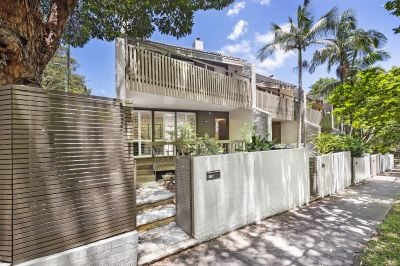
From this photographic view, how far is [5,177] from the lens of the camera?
3238 millimetres

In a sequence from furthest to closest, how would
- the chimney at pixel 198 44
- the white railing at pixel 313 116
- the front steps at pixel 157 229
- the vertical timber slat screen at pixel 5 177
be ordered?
the white railing at pixel 313 116
the chimney at pixel 198 44
the front steps at pixel 157 229
the vertical timber slat screen at pixel 5 177

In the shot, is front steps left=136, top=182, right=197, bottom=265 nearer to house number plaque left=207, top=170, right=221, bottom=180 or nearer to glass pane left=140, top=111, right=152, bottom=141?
house number plaque left=207, top=170, right=221, bottom=180

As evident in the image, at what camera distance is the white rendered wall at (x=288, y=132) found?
71.1 ft

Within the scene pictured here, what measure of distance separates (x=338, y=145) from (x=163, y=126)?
976 cm

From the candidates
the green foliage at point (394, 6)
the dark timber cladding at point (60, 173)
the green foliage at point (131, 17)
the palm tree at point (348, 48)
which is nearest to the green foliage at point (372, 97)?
the green foliage at point (394, 6)

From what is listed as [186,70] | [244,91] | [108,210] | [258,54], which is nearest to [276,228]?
[108,210]

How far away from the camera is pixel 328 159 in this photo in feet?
39.0

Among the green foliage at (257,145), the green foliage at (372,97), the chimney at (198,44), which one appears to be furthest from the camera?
the chimney at (198,44)

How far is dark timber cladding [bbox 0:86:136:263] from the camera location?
10.7 ft

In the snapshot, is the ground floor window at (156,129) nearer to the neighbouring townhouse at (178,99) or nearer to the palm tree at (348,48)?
the neighbouring townhouse at (178,99)

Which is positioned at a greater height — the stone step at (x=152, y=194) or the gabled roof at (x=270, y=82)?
the gabled roof at (x=270, y=82)

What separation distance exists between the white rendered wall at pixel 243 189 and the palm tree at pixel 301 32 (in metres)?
8.59

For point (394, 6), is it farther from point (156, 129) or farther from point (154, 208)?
point (156, 129)

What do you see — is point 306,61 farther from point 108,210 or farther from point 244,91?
point 108,210
